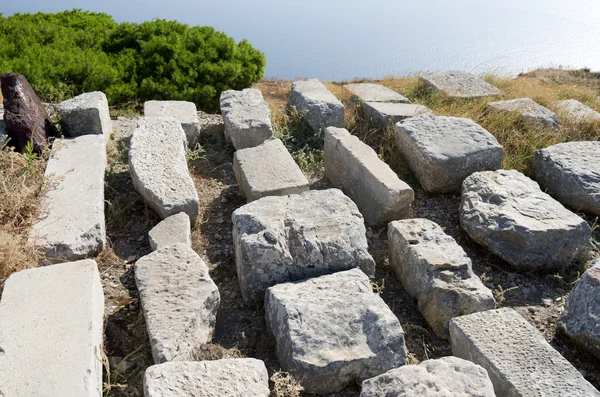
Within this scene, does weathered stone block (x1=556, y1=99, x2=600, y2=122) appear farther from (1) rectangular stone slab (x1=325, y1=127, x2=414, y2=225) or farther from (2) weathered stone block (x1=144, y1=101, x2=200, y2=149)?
(2) weathered stone block (x1=144, y1=101, x2=200, y2=149)

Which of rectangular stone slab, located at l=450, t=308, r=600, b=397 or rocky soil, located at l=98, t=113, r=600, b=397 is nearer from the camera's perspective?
rectangular stone slab, located at l=450, t=308, r=600, b=397

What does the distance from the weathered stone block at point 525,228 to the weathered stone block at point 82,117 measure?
3.33 m

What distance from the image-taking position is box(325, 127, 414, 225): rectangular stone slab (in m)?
4.15

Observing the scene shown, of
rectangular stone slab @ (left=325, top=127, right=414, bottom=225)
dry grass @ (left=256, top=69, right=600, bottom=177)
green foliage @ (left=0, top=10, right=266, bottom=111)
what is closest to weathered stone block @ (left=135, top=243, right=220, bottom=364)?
rectangular stone slab @ (left=325, top=127, right=414, bottom=225)

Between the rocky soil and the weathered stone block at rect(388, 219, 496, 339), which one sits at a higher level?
the weathered stone block at rect(388, 219, 496, 339)

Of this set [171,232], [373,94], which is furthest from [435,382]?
[373,94]

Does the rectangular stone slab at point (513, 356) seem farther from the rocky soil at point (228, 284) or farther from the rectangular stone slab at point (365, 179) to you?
the rectangular stone slab at point (365, 179)

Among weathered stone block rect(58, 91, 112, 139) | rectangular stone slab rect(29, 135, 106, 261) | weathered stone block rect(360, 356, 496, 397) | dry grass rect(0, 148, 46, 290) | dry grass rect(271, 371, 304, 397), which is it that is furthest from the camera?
weathered stone block rect(58, 91, 112, 139)

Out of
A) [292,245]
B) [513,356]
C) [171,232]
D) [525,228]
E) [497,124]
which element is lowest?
[171,232]

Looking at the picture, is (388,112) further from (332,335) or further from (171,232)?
(332,335)

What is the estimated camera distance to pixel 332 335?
289 cm

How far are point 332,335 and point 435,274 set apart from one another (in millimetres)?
884

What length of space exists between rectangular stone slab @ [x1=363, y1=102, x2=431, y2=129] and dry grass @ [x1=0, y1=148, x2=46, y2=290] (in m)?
3.28

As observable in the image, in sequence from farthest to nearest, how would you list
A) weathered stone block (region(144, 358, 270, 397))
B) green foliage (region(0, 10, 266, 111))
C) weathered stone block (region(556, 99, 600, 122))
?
green foliage (region(0, 10, 266, 111)) < weathered stone block (region(556, 99, 600, 122)) < weathered stone block (region(144, 358, 270, 397))
